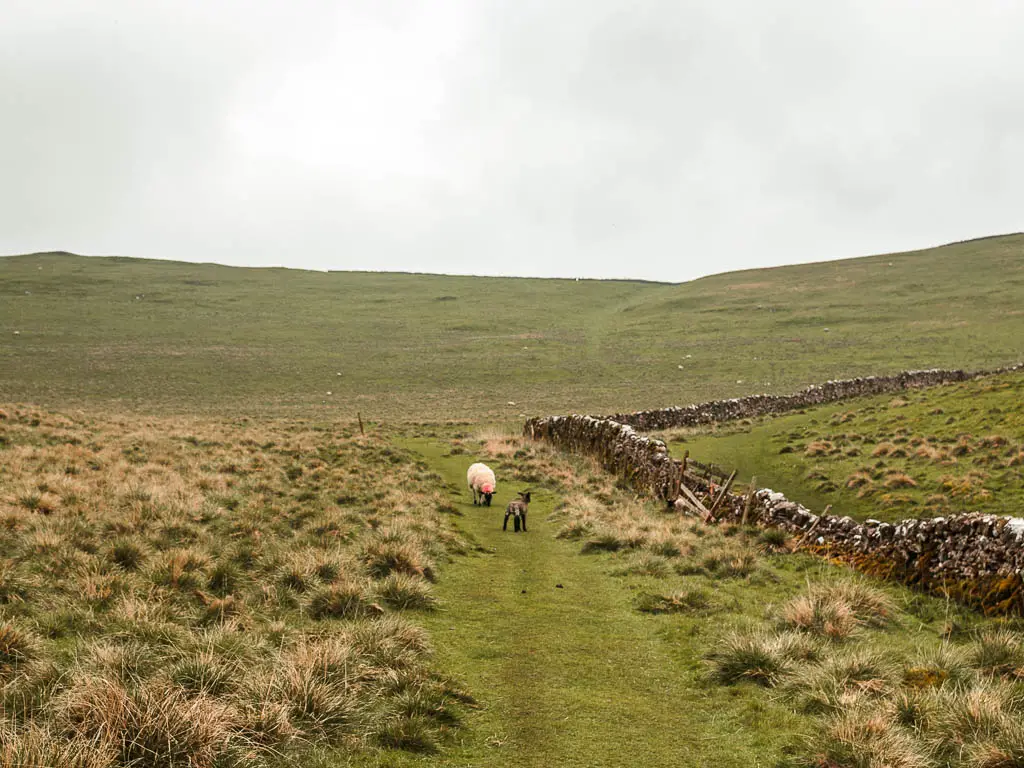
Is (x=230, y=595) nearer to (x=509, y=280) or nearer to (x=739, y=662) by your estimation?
(x=739, y=662)

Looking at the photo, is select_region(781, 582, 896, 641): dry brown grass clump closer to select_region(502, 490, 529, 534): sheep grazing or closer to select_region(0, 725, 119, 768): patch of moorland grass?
select_region(502, 490, 529, 534): sheep grazing

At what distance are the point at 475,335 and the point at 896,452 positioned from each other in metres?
83.5

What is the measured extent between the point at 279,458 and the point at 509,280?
5951 inches

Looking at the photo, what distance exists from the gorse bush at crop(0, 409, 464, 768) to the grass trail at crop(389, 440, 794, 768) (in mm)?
559

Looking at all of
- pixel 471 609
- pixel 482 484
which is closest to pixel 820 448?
pixel 482 484

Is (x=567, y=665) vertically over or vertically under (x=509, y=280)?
under

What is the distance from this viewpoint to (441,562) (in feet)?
43.9

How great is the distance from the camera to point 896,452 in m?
24.4

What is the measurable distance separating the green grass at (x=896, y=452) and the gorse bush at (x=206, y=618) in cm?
1157

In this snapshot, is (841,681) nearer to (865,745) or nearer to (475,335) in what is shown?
(865,745)

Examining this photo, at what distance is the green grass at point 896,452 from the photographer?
18312 mm

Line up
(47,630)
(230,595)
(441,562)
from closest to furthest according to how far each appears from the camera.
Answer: (47,630) → (230,595) → (441,562)

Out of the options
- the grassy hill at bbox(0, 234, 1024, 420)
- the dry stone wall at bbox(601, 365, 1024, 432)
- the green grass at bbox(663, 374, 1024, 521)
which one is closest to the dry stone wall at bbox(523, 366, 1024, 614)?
the green grass at bbox(663, 374, 1024, 521)

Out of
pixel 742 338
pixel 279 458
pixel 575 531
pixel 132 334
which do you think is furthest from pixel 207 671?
pixel 132 334
